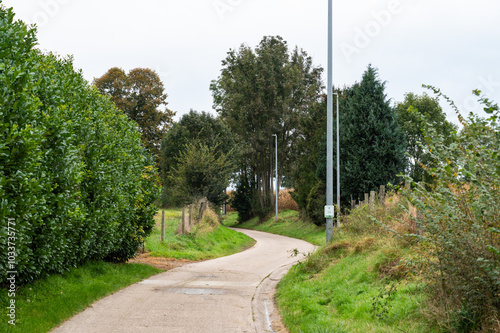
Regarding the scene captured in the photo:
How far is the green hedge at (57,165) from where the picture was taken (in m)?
8.05

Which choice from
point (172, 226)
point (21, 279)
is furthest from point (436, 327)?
point (172, 226)

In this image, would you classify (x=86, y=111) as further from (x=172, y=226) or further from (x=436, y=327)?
(x=172, y=226)

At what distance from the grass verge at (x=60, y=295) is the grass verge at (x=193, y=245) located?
588cm

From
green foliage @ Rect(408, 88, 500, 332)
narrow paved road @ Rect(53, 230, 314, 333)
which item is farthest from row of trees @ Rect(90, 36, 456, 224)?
green foliage @ Rect(408, 88, 500, 332)

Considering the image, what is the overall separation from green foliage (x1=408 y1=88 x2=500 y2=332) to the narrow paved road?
12.1 ft

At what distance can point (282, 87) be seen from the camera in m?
48.7

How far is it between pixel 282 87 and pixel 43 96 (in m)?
39.9

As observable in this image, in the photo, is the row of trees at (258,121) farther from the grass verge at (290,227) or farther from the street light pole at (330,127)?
the street light pole at (330,127)

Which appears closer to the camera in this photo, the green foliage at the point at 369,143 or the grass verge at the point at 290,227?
the green foliage at the point at 369,143

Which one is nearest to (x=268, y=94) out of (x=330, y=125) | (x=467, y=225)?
(x=330, y=125)

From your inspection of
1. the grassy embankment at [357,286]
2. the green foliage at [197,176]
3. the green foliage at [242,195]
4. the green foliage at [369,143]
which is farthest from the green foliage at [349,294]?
the green foliage at [242,195]

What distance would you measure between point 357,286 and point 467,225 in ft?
14.5

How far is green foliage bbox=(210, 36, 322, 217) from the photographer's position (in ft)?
158

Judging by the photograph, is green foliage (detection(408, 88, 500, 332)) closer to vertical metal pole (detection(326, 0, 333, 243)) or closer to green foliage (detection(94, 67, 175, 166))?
vertical metal pole (detection(326, 0, 333, 243))
